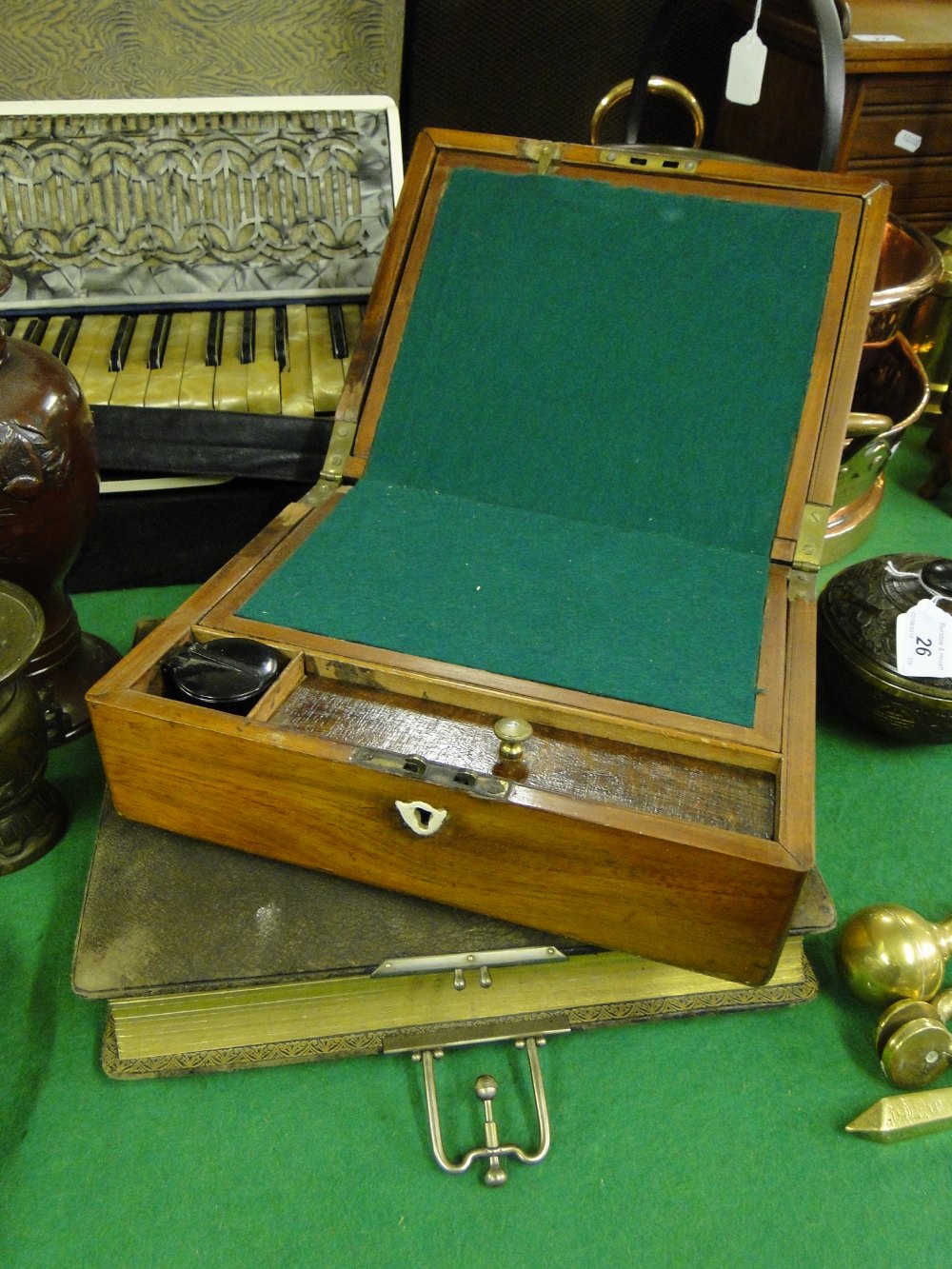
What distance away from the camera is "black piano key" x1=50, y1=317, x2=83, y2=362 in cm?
234

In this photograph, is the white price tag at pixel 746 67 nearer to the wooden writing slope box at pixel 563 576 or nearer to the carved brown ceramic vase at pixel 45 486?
the wooden writing slope box at pixel 563 576

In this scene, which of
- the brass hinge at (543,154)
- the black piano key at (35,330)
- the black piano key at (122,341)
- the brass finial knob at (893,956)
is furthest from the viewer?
the black piano key at (35,330)

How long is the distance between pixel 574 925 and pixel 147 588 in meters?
1.52

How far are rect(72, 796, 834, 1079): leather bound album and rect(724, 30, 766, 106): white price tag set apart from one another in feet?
5.52

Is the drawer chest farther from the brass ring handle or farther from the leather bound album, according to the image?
the leather bound album

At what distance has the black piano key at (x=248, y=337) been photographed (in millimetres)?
2318

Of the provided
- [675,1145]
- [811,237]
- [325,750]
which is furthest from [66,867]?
[811,237]

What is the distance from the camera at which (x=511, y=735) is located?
4.05ft

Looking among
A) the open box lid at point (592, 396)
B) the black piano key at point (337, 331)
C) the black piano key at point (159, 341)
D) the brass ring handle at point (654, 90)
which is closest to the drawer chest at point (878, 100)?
the brass ring handle at point (654, 90)

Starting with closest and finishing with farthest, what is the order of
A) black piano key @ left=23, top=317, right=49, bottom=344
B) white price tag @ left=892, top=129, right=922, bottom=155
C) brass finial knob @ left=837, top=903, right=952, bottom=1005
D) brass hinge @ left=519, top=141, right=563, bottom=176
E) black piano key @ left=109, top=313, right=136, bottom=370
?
brass finial knob @ left=837, top=903, right=952, bottom=1005
brass hinge @ left=519, top=141, right=563, bottom=176
black piano key @ left=109, top=313, right=136, bottom=370
black piano key @ left=23, top=317, right=49, bottom=344
white price tag @ left=892, top=129, right=922, bottom=155

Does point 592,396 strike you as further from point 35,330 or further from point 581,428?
point 35,330

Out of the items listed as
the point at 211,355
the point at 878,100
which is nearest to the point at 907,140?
the point at 878,100

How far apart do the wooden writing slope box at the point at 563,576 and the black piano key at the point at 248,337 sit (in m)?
0.47

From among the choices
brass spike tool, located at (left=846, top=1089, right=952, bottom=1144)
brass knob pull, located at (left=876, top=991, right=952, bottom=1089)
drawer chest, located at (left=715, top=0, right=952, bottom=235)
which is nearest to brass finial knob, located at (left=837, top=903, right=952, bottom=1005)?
brass knob pull, located at (left=876, top=991, right=952, bottom=1089)
